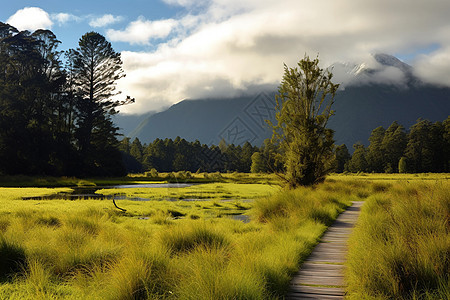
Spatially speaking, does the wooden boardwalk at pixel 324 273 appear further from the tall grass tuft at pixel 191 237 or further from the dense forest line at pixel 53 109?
the dense forest line at pixel 53 109

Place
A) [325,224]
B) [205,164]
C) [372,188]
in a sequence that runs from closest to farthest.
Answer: [325,224], [372,188], [205,164]

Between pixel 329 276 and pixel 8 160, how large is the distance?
44.7 meters

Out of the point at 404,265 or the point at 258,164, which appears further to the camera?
the point at 258,164

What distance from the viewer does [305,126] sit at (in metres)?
18.7

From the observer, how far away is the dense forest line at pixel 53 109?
1686 inches

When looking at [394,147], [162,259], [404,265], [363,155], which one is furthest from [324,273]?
[363,155]

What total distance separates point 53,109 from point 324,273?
49946 mm

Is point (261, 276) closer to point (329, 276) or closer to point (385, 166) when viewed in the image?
point (329, 276)

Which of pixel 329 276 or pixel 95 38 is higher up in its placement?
pixel 95 38

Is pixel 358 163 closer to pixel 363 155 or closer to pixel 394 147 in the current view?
pixel 363 155

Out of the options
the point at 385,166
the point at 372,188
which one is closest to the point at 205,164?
the point at 385,166

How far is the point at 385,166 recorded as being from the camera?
77312 mm

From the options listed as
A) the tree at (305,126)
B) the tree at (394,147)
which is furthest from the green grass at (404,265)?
the tree at (394,147)

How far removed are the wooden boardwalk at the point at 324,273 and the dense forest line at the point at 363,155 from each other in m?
40.1
